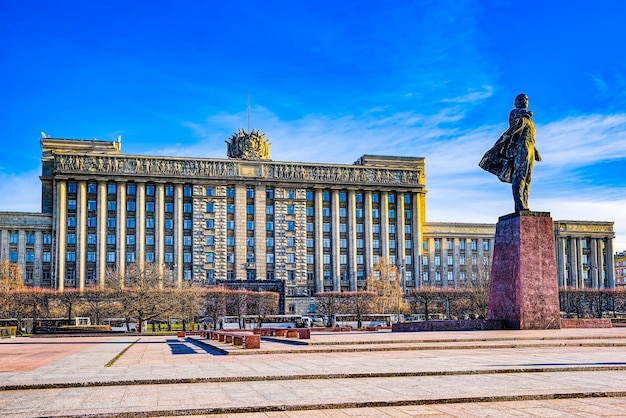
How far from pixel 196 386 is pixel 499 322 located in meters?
17.9

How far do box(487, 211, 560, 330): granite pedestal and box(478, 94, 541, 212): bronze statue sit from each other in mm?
839

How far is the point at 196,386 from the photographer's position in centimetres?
1310

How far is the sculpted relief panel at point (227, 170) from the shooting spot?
102250 millimetres

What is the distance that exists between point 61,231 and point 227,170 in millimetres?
24320

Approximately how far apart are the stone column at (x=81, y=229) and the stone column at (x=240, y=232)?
2092 cm

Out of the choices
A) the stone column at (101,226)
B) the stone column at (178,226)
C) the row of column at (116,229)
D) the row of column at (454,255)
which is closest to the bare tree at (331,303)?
the row of column at (116,229)

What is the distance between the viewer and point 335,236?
363ft

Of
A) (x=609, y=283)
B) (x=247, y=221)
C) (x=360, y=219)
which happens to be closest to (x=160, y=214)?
(x=247, y=221)

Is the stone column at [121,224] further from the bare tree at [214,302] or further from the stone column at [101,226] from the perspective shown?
the bare tree at [214,302]

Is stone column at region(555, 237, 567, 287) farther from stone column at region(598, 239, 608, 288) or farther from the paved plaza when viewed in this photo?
the paved plaza

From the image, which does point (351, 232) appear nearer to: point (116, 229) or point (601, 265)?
point (116, 229)

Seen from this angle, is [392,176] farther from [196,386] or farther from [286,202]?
[196,386]

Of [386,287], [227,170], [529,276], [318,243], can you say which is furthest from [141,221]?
[529,276]

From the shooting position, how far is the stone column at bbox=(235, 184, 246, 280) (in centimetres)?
10494
